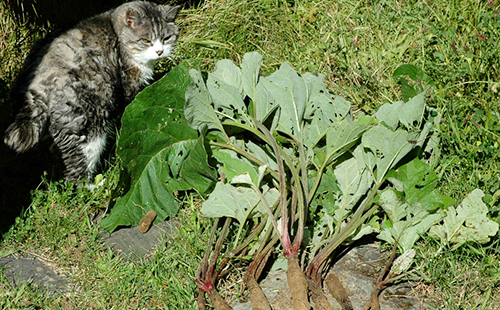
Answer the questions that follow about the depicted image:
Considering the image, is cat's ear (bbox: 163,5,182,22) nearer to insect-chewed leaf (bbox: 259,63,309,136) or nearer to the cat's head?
the cat's head

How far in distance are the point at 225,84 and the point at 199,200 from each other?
73 centimetres

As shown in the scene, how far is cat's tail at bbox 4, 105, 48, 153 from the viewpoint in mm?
2939

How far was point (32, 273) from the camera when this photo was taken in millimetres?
2713

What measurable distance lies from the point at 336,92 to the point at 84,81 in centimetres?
177

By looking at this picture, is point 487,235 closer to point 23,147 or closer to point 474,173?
point 474,173

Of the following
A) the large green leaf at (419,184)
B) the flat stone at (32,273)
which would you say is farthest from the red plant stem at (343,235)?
the flat stone at (32,273)

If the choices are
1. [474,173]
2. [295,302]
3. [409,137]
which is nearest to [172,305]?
[295,302]

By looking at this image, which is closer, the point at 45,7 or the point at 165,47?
the point at 165,47

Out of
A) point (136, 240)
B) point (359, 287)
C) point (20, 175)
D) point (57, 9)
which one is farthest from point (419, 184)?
point (57, 9)

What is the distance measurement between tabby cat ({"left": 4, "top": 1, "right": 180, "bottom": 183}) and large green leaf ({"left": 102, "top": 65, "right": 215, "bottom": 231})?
485 mm

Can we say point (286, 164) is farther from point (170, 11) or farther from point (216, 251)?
point (170, 11)

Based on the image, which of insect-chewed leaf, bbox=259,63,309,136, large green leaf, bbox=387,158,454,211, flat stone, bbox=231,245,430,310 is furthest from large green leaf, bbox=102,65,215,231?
large green leaf, bbox=387,158,454,211

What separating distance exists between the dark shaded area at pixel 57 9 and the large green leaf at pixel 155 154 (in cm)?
187

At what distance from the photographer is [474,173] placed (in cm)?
284
